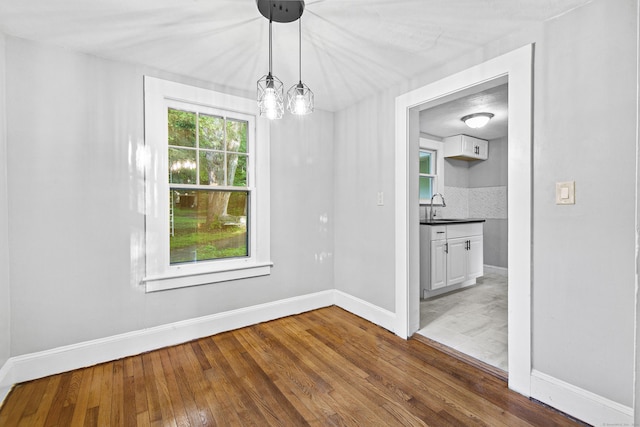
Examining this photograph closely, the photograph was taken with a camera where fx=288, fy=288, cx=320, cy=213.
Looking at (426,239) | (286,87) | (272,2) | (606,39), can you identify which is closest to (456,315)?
(426,239)

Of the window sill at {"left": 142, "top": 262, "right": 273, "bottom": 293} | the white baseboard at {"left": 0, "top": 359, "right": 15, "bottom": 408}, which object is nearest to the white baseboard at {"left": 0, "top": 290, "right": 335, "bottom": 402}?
the white baseboard at {"left": 0, "top": 359, "right": 15, "bottom": 408}

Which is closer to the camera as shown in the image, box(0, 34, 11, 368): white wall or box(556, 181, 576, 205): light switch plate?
box(556, 181, 576, 205): light switch plate

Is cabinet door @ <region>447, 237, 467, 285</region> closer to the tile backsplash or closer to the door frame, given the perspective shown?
the tile backsplash

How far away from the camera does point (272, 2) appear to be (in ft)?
5.19

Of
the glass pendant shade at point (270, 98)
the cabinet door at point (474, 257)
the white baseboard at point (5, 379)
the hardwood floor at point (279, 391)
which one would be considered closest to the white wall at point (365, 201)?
the hardwood floor at point (279, 391)

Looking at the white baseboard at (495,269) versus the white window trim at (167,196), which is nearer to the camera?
the white window trim at (167,196)

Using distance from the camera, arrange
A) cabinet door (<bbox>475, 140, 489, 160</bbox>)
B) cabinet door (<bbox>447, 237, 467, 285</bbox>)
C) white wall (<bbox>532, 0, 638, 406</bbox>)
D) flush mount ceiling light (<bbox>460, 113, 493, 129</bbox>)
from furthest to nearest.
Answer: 1. cabinet door (<bbox>475, 140, 489, 160</bbox>)
2. cabinet door (<bbox>447, 237, 467, 285</bbox>)
3. flush mount ceiling light (<bbox>460, 113, 493, 129</bbox>)
4. white wall (<bbox>532, 0, 638, 406</bbox>)

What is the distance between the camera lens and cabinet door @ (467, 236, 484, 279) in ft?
13.7

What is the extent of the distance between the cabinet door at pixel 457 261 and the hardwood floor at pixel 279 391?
1650mm

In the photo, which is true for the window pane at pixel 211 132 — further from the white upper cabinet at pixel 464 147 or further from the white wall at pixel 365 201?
the white upper cabinet at pixel 464 147

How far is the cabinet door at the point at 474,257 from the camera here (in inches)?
164

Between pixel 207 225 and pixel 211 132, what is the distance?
903 mm

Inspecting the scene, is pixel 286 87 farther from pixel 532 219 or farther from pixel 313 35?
pixel 532 219

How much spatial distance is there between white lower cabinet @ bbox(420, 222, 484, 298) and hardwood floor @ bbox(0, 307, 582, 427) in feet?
4.31
